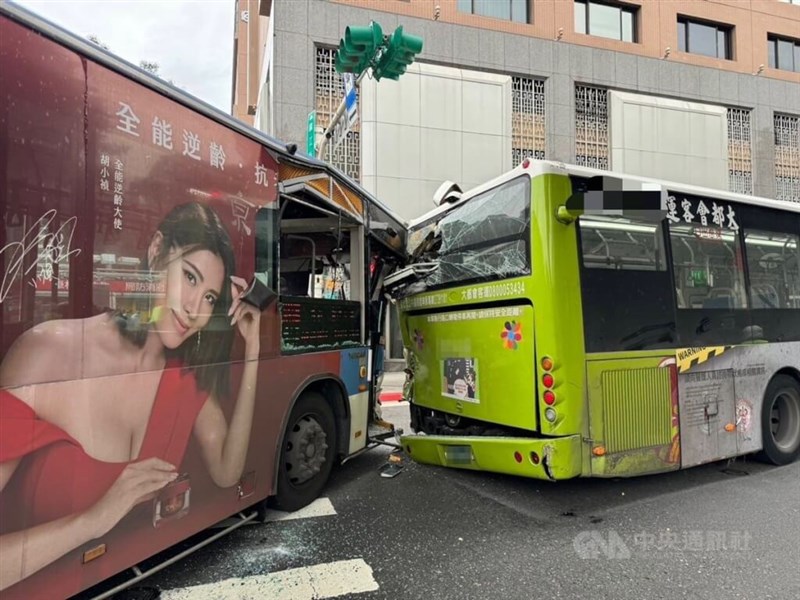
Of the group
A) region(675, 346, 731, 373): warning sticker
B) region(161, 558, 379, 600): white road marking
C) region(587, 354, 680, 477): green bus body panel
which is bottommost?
region(161, 558, 379, 600): white road marking

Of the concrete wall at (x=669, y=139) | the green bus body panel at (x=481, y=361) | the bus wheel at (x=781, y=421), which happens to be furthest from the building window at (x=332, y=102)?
the bus wheel at (x=781, y=421)

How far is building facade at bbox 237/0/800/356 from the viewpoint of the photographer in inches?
646

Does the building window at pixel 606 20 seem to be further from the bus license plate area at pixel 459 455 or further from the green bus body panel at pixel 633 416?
the bus license plate area at pixel 459 455

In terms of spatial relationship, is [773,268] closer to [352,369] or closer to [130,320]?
[352,369]

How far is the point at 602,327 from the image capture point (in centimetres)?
432

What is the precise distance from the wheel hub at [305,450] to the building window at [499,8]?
17.8 meters

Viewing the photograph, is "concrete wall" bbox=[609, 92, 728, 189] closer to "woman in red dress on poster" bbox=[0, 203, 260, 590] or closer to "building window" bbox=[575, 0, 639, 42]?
"building window" bbox=[575, 0, 639, 42]

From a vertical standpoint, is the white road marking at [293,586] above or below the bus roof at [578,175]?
below

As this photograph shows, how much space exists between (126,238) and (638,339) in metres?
3.97

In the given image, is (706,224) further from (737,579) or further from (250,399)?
(250,399)

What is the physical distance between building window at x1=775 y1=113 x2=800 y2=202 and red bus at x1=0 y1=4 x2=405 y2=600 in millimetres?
24300

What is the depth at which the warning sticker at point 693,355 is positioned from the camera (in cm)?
473

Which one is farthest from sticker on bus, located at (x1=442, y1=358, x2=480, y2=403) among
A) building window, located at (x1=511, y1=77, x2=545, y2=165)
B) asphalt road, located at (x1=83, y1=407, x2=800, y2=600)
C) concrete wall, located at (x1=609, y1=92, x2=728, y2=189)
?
concrete wall, located at (x1=609, y1=92, x2=728, y2=189)
